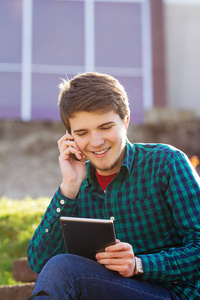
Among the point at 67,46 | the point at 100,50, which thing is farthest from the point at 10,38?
the point at 100,50

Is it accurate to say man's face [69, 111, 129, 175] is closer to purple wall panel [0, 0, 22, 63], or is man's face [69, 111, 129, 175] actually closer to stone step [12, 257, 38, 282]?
stone step [12, 257, 38, 282]

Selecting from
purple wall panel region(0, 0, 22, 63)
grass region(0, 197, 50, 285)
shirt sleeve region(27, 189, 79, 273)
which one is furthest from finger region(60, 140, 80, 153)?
purple wall panel region(0, 0, 22, 63)

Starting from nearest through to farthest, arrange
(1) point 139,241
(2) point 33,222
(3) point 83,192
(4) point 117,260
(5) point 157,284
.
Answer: (4) point 117,260 < (5) point 157,284 < (1) point 139,241 < (3) point 83,192 < (2) point 33,222

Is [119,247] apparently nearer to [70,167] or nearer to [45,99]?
[70,167]

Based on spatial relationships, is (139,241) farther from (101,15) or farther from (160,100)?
(101,15)

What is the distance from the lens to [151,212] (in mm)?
1952

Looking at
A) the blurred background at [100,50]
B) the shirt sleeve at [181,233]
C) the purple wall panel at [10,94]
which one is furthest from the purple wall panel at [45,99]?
the shirt sleeve at [181,233]

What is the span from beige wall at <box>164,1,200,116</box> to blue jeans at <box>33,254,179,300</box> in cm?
844

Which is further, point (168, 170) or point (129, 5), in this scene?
point (129, 5)

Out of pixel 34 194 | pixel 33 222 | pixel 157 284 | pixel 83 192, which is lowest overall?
pixel 34 194

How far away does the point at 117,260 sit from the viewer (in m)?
1.71

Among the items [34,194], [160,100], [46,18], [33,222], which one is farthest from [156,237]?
[46,18]

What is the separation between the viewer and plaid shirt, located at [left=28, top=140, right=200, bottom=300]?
1.76 m

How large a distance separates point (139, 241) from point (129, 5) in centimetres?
904
